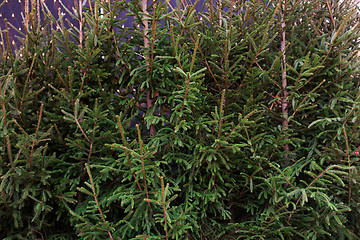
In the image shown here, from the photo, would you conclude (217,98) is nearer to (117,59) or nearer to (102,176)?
(117,59)

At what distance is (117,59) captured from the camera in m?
2.08

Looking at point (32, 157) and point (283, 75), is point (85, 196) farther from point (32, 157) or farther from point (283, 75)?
point (283, 75)

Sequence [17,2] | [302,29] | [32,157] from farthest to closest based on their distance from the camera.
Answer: [17,2] → [302,29] → [32,157]

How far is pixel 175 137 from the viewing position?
5.80ft

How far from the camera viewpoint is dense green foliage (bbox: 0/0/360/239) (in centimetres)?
163

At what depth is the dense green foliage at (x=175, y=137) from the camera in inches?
64.2

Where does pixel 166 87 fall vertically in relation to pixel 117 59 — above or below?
below

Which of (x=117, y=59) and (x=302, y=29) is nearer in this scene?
(x=117, y=59)

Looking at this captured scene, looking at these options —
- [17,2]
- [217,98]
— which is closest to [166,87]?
[217,98]

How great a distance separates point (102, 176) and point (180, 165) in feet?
1.91

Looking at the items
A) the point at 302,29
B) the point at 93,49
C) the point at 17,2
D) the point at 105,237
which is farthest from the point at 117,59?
the point at 17,2

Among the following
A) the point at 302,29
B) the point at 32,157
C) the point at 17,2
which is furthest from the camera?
the point at 17,2

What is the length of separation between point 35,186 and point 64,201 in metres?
0.21

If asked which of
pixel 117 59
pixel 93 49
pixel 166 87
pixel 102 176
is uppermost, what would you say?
pixel 93 49
